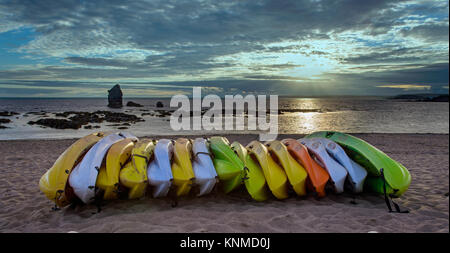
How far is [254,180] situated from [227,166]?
0.47 metres

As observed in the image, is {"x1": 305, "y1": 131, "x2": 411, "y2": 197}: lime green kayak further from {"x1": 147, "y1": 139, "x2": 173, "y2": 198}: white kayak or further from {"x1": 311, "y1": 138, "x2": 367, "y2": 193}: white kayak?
{"x1": 147, "y1": 139, "x2": 173, "y2": 198}: white kayak

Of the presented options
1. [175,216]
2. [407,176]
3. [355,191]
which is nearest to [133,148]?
[175,216]

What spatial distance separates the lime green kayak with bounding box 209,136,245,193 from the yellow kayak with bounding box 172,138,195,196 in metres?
0.42

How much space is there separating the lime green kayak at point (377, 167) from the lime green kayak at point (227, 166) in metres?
1.73

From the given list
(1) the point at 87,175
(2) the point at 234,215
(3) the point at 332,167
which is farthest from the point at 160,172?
(3) the point at 332,167

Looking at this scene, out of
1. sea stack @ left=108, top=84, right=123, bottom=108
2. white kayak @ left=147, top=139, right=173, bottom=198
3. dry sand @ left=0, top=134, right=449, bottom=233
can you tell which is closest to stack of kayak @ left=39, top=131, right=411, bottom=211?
white kayak @ left=147, top=139, right=173, bottom=198

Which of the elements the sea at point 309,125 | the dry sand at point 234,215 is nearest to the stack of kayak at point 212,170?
the dry sand at point 234,215

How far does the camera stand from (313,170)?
4180 mm

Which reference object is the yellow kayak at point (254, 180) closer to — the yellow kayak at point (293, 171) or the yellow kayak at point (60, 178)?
the yellow kayak at point (293, 171)

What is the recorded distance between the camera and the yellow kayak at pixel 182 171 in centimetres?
393

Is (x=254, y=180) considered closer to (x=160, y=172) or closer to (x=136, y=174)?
(x=160, y=172)

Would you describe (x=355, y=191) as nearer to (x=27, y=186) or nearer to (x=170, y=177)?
(x=170, y=177)
